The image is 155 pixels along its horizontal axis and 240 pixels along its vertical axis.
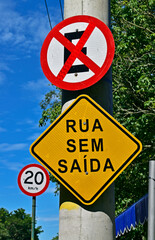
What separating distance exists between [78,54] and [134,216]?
721 cm

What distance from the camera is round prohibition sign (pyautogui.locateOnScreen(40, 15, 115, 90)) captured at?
3043 millimetres

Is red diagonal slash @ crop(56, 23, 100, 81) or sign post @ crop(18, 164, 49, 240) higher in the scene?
sign post @ crop(18, 164, 49, 240)

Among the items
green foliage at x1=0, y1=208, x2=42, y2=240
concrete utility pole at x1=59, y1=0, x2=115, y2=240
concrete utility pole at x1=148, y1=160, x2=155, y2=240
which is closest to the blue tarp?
concrete utility pole at x1=59, y1=0, x2=115, y2=240

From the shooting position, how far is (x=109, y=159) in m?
2.78

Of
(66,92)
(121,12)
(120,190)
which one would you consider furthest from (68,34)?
(120,190)

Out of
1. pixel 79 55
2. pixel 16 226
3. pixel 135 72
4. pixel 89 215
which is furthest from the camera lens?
pixel 16 226

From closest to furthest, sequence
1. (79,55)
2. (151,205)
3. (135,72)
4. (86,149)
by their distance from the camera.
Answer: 1. (151,205)
2. (86,149)
3. (79,55)
4. (135,72)

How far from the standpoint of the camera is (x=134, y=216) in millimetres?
9602

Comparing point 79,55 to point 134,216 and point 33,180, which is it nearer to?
point 33,180

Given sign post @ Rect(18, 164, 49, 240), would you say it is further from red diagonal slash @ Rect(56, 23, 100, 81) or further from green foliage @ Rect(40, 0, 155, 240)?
red diagonal slash @ Rect(56, 23, 100, 81)

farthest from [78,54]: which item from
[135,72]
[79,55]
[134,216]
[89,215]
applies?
[135,72]

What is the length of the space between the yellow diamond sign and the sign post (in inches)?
240

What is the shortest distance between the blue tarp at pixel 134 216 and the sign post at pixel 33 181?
2097 millimetres

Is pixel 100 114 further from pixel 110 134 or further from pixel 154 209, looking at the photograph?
pixel 154 209
